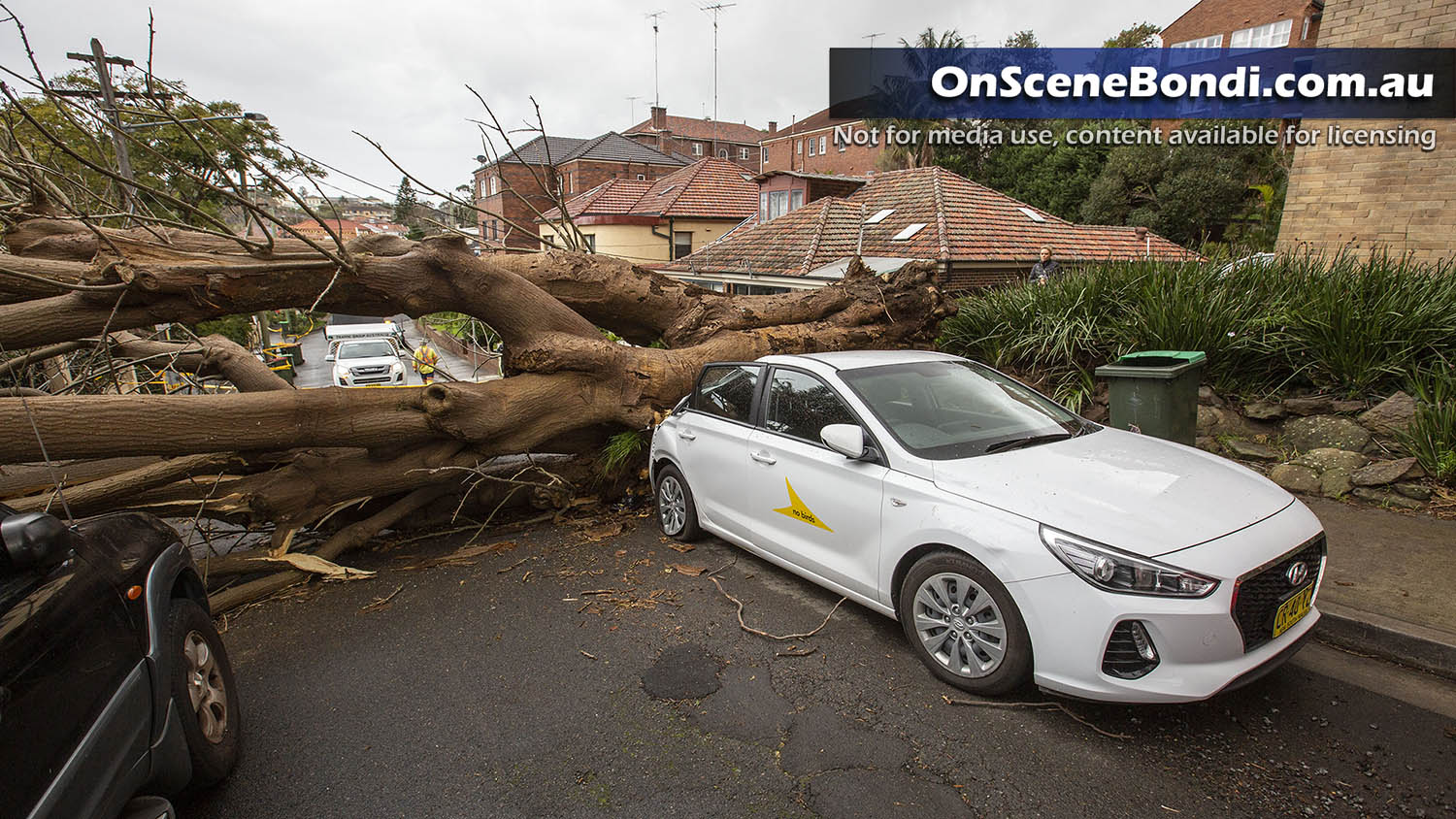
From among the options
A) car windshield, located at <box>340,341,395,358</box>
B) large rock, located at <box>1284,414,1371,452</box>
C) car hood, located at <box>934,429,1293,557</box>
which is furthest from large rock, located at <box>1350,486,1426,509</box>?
car windshield, located at <box>340,341,395,358</box>

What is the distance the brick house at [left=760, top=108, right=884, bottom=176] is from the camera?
1977 inches

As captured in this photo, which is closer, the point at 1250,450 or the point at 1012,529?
the point at 1012,529

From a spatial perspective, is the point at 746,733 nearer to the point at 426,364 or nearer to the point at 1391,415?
the point at 426,364

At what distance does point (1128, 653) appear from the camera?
285 centimetres

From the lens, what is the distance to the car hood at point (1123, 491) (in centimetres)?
295

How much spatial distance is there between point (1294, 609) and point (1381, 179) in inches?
447

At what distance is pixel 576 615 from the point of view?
4.40 metres

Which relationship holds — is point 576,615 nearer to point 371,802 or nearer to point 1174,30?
point 371,802

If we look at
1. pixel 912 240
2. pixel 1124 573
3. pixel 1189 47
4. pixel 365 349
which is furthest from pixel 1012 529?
pixel 1189 47

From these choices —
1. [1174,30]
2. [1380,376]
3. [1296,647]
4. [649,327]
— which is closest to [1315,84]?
[1380,376]

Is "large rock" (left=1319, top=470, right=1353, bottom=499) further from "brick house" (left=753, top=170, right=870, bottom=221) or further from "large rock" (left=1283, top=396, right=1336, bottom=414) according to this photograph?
"brick house" (left=753, top=170, right=870, bottom=221)

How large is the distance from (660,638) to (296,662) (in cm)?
207

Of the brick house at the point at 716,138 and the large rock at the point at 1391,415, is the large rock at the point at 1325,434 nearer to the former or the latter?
the large rock at the point at 1391,415

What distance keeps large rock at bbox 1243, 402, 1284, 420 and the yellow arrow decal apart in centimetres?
490
